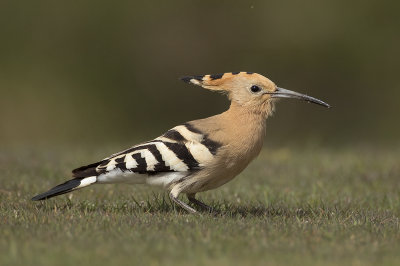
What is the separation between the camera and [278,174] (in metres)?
9.73

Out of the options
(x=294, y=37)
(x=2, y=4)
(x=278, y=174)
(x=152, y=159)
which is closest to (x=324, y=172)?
(x=278, y=174)

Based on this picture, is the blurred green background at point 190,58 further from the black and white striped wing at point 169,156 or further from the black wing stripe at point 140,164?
the black wing stripe at point 140,164

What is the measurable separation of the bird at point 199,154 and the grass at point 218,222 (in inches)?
10.4

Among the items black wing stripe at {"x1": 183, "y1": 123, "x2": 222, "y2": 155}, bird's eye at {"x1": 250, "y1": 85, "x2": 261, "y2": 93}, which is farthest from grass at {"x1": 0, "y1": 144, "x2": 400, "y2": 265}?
bird's eye at {"x1": 250, "y1": 85, "x2": 261, "y2": 93}

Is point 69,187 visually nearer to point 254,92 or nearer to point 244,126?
point 244,126

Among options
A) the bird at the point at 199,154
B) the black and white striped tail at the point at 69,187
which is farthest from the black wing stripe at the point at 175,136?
the black and white striped tail at the point at 69,187

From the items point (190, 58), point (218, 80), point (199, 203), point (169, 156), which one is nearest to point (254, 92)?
point (218, 80)

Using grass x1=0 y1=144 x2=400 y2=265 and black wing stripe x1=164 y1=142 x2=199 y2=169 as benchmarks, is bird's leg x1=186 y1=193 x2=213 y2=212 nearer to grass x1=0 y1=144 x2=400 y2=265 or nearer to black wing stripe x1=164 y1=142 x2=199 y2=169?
grass x1=0 y1=144 x2=400 y2=265

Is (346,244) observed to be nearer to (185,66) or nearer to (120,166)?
(120,166)

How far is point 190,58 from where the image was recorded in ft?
62.1

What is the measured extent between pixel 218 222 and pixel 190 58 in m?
13.1

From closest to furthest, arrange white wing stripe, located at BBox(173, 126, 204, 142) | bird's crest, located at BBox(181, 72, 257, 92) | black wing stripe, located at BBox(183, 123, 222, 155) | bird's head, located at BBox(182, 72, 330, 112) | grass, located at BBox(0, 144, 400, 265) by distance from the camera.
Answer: grass, located at BBox(0, 144, 400, 265), black wing stripe, located at BBox(183, 123, 222, 155), white wing stripe, located at BBox(173, 126, 204, 142), bird's head, located at BBox(182, 72, 330, 112), bird's crest, located at BBox(181, 72, 257, 92)

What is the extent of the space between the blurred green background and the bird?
455 inches

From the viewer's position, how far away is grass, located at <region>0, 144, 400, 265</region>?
197 inches
